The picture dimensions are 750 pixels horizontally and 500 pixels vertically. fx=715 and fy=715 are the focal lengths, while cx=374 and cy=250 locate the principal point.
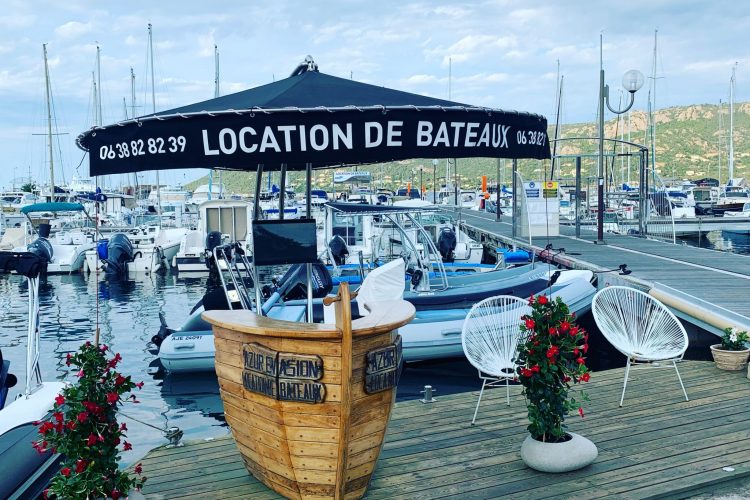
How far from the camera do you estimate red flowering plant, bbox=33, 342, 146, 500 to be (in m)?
3.84

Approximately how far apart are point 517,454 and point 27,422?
373cm

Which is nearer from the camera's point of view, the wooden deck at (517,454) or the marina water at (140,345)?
the wooden deck at (517,454)

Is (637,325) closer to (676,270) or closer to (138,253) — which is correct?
(676,270)

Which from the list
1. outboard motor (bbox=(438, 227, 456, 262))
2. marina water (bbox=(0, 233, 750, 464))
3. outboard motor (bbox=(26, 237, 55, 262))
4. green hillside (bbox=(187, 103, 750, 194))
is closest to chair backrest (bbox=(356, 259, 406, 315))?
marina water (bbox=(0, 233, 750, 464))

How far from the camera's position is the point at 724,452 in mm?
5297

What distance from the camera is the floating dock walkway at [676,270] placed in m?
10.1

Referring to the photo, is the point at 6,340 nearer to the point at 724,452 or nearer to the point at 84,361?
the point at 84,361

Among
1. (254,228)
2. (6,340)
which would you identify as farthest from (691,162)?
(254,228)

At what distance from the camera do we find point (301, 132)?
13.3 ft

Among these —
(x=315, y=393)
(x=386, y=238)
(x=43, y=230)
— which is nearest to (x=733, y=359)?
(x=315, y=393)

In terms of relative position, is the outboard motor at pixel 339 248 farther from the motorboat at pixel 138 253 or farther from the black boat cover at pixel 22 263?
the black boat cover at pixel 22 263

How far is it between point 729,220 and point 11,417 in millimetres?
35010

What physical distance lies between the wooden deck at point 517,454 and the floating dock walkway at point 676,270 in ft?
9.17

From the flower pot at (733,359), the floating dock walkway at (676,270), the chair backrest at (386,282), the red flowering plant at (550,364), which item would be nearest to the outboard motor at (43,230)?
the floating dock walkway at (676,270)
